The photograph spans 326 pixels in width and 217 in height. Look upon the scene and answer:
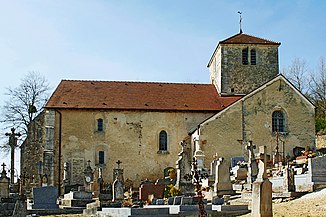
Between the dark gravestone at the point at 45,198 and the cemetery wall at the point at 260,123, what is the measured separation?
14234mm

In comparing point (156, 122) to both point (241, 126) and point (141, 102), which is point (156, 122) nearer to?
point (141, 102)

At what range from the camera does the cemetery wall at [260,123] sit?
3309 cm

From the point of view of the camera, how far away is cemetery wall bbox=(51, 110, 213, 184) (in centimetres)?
3538

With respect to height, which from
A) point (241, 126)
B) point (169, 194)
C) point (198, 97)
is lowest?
point (169, 194)

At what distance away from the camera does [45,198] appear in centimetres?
2008

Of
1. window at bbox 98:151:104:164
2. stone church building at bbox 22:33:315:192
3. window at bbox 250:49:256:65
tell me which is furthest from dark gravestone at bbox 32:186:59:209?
window at bbox 250:49:256:65

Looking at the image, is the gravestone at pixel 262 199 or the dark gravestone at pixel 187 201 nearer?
the gravestone at pixel 262 199

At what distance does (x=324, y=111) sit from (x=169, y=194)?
26284mm

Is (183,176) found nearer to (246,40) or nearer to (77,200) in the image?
(77,200)

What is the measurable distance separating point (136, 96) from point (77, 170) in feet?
21.9

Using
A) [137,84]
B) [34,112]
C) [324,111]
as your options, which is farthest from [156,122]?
[324,111]

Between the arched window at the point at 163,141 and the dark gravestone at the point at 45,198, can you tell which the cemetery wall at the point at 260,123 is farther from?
the dark gravestone at the point at 45,198

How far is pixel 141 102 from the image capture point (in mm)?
36875

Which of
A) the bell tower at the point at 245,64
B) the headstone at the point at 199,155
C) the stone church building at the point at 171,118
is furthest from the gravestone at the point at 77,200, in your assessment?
the bell tower at the point at 245,64
